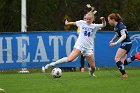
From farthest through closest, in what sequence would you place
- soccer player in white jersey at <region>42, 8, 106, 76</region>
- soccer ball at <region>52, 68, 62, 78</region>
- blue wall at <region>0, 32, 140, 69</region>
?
blue wall at <region>0, 32, 140, 69</region> < soccer player in white jersey at <region>42, 8, 106, 76</region> < soccer ball at <region>52, 68, 62, 78</region>

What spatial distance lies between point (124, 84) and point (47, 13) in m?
24.6

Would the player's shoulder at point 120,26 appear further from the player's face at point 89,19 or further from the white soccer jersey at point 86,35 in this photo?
the player's face at point 89,19

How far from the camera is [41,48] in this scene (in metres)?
20.2

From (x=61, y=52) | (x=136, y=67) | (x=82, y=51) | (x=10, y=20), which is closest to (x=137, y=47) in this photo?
(x=136, y=67)

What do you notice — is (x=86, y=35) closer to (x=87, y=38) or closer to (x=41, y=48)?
(x=87, y=38)

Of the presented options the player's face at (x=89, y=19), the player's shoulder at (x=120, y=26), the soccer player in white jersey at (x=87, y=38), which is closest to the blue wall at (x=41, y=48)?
the soccer player in white jersey at (x=87, y=38)

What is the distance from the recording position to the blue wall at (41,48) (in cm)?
1991

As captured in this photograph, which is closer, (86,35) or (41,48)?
(86,35)

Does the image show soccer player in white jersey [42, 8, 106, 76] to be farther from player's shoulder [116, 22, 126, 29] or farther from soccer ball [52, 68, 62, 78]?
player's shoulder [116, 22, 126, 29]

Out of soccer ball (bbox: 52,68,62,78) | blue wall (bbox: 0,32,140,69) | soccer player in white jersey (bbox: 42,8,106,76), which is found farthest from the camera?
blue wall (bbox: 0,32,140,69)

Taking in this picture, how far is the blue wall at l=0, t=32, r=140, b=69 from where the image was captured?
19.9m

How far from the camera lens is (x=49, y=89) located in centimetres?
1174

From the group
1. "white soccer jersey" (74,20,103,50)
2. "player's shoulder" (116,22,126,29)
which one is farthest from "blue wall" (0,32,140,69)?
"player's shoulder" (116,22,126,29)

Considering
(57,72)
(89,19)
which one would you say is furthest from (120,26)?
(57,72)
